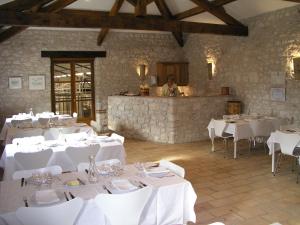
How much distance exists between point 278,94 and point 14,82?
7.86 meters

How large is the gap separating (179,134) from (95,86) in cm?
412

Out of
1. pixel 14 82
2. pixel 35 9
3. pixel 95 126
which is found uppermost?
pixel 35 9

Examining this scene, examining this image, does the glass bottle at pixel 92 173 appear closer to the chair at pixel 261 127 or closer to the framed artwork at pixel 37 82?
the chair at pixel 261 127

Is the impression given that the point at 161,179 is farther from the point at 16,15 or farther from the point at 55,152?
the point at 16,15

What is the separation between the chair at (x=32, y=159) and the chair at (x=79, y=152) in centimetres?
29

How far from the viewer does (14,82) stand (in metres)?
10.3

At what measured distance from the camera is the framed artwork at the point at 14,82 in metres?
10.2

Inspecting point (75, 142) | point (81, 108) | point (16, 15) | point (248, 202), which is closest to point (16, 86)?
point (81, 108)

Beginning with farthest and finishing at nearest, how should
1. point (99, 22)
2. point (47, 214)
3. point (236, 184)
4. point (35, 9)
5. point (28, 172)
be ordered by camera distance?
point (35, 9)
point (99, 22)
point (236, 184)
point (28, 172)
point (47, 214)

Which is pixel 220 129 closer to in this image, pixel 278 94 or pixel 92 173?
pixel 278 94

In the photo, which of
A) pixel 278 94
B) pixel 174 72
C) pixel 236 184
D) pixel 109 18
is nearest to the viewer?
pixel 236 184

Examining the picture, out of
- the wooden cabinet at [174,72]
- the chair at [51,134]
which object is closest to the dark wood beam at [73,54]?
the wooden cabinet at [174,72]

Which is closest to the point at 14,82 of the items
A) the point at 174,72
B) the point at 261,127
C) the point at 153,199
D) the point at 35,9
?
the point at 35,9

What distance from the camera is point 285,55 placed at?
802cm
